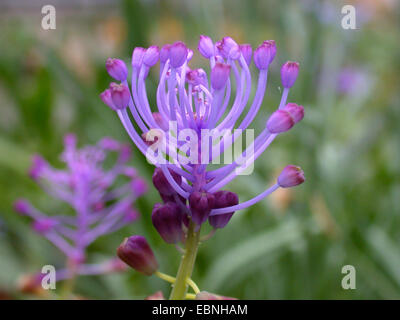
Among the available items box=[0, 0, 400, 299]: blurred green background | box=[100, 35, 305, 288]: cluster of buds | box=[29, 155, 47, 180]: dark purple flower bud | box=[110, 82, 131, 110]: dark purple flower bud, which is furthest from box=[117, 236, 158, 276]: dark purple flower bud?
box=[0, 0, 400, 299]: blurred green background

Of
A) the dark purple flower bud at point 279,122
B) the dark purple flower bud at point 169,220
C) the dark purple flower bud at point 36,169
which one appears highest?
the dark purple flower bud at point 279,122

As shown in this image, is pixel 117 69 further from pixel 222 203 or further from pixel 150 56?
pixel 222 203

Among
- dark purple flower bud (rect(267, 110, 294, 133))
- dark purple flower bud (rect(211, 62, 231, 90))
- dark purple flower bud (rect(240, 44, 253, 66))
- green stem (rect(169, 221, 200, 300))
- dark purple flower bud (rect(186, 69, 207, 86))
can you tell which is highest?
dark purple flower bud (rect(240, 44, 253, 66))

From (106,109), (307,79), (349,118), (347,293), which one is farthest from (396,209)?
(106,109)

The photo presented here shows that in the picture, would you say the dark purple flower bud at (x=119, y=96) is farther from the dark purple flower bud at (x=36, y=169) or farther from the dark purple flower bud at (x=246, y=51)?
the dark purple flower bud at (x=36, y=169)

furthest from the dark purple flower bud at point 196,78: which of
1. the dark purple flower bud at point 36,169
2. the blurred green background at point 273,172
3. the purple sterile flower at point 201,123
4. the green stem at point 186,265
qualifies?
the blurred green background at point 273,172

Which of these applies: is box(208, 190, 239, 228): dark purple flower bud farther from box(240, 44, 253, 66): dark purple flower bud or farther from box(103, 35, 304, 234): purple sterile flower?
box(240, 44, 253, 66): dark purple flower bud
